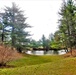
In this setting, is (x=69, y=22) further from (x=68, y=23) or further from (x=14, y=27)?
(x=14, y=27)

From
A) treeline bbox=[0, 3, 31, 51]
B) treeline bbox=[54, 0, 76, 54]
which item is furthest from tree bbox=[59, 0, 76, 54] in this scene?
treeline bbox=[0, 3, 31, 51]

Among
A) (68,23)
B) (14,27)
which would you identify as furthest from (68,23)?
(14,27)

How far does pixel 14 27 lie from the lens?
1243 inches

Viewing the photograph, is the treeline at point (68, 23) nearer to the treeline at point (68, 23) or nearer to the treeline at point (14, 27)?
the treeline at point (68, 23)

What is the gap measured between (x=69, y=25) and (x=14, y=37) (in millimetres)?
9740

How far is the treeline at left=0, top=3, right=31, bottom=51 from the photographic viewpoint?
31334 mm

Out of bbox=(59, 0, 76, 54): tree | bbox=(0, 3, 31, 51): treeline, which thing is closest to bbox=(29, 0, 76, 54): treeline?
bbox=(59, 0, 76, 54): tree

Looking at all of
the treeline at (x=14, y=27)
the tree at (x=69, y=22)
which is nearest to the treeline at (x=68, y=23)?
the tree at (x=69, y=22)

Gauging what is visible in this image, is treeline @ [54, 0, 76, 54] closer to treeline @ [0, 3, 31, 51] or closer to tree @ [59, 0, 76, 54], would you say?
tree @ [59, 0, 76, 54]

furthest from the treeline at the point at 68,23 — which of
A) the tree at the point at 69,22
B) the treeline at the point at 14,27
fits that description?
the treeline at the point at 14,27

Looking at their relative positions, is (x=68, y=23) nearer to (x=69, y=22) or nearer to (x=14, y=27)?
(x=69, y=22)

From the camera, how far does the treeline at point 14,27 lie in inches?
1234

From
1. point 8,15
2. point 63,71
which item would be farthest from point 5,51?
point 8,15

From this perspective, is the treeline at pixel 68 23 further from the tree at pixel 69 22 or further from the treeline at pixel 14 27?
the treeline at pixel 14 27
